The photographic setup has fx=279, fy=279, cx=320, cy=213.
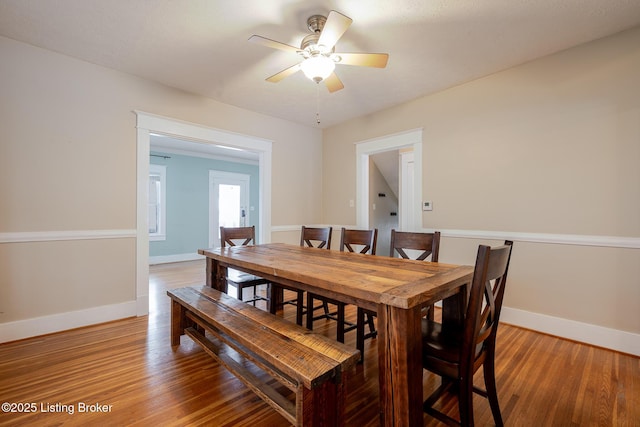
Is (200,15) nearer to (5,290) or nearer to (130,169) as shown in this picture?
(130,169)

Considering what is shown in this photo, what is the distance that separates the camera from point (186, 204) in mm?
6098

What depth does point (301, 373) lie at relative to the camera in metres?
1.08

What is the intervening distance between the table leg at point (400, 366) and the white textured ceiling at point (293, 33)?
1.97 m

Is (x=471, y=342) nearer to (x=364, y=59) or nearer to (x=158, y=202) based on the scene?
(x=364, y=59)

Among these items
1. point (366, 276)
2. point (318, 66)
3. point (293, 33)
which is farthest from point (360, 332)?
point (293, 33)

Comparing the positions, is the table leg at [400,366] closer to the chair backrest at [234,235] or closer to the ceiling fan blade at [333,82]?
the ceiling fan blade at [333,82]

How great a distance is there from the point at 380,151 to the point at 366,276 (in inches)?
109

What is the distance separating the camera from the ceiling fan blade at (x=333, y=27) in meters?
1.61

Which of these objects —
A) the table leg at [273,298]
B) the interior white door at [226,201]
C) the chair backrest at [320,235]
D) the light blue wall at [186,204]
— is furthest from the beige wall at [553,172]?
the light blue wall at [186,204]

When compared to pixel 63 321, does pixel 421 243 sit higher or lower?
higher

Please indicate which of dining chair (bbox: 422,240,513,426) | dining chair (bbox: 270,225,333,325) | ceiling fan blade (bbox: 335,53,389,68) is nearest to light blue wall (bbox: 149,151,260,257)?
dining chair (bbox: 270,225,333,325)

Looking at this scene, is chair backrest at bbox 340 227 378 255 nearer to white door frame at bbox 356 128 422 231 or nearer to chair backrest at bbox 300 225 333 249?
chair backrest at bbox 300 225 333 249

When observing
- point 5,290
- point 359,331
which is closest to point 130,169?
point 5,290

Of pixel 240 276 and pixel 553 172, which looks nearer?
pixel 553 172
